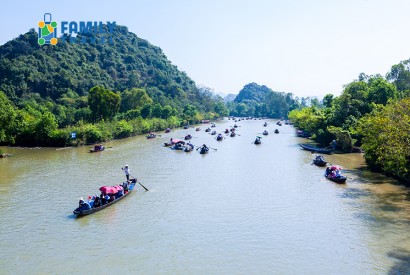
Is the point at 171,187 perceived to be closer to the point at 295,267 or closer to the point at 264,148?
the point at 295,267

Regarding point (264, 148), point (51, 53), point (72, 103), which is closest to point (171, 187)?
point (264, 148)

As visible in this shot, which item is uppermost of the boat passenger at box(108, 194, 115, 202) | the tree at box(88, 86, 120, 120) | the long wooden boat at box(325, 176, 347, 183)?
the tree at box(88, 86, 120, 120)

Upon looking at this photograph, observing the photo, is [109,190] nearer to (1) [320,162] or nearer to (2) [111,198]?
(2) [111,198]

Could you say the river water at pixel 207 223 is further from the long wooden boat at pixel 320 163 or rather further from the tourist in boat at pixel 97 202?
the long wooden boat at pixel 320 163

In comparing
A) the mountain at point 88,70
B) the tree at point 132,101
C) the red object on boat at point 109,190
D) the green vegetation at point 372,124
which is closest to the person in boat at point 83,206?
the red object on boat at point 109,190

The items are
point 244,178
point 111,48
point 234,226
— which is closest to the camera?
point 234,226

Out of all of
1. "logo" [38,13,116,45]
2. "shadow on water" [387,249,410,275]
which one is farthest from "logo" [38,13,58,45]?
"shadow on water" [387,249,410,275]

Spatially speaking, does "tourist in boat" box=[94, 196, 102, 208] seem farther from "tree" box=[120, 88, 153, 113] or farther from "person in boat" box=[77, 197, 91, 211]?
"tree" box=[120, 88, 153, 113]
